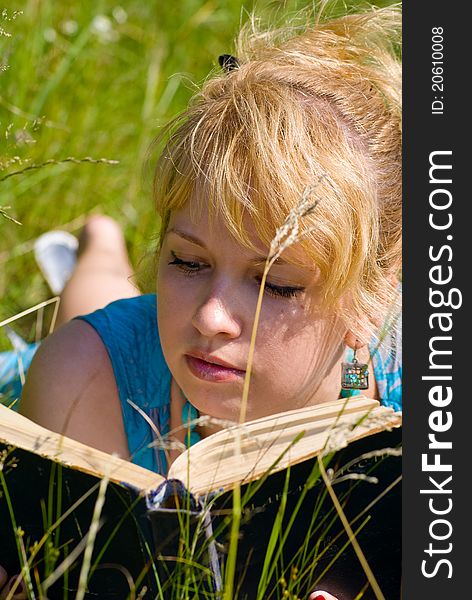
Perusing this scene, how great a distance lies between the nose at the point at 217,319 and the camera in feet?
5.19

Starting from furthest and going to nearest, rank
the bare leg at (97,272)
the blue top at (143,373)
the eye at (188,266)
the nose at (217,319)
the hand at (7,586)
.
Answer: the bare leg at (97,272), the blue top at (143,373), the eye at (188,266), the nose at (217,319), the hand at (7,586)

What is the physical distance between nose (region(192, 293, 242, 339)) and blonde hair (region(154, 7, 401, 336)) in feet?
0.40

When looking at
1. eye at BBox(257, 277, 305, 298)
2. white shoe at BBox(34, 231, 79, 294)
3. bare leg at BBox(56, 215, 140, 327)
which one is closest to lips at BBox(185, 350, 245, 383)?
eye at BBox(257, 277, 305, 298)

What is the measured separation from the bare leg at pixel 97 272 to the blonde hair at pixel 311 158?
0.83 m

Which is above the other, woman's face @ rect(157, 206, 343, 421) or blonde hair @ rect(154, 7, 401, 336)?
blonde hair @ rect(154, 7, 401, 336)

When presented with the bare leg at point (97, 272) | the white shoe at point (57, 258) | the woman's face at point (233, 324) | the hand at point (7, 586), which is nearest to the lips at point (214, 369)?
the woman's face at point (233, 324)

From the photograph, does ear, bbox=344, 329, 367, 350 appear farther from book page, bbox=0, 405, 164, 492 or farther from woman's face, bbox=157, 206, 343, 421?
book page, bbox=0, 405, 164, 492

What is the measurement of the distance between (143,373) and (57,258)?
0.93 metres

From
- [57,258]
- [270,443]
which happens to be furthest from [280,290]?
[57,258]

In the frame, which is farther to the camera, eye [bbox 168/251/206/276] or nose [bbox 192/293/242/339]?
eye [bbox 168/251/206/276]

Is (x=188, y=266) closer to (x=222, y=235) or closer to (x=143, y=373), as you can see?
(x=222, y=235)

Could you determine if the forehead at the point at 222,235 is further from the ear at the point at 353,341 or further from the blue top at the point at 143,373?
the blue top at the point at 143,373

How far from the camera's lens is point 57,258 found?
9.77ft

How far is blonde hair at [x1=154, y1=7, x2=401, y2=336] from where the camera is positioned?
1.65 meters
